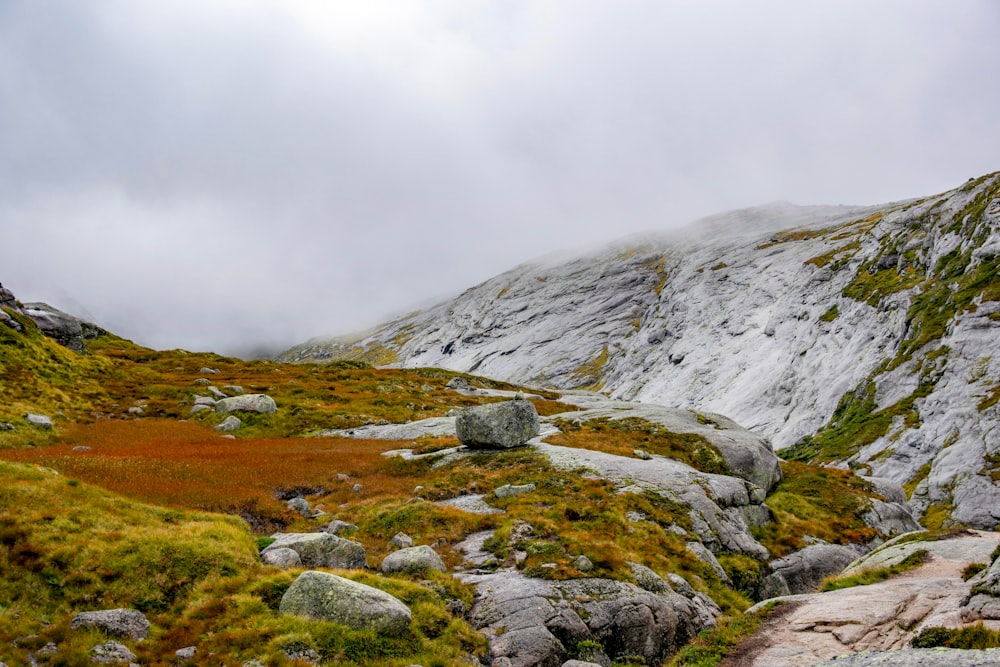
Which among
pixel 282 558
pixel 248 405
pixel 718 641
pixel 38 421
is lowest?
pixel 718 641

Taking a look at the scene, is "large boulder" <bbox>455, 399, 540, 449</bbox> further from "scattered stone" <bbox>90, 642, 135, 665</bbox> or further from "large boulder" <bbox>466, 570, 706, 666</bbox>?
"scattered stone" <bbox>90, 642, 135, 665</bbox>

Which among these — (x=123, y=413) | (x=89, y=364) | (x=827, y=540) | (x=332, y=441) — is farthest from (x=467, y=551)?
(x=89, y=364)

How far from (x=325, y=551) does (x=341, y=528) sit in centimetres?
493

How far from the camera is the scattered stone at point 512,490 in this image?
2939 cm

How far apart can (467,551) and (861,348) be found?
10521cm

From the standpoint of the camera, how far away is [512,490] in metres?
29.8

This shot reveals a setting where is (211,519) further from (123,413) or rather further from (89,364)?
(89,364)

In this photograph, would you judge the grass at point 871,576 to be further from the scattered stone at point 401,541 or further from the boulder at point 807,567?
the scattered stone at point 401,541

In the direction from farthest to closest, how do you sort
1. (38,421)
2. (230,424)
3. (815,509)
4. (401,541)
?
(230,424)
(38,421)
(815,509)
(401,541)

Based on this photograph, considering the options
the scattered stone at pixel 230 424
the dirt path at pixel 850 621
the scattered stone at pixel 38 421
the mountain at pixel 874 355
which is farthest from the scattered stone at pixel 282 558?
the mountain at pixel 874 355

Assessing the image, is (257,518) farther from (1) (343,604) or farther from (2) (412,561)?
(1) (343,604)

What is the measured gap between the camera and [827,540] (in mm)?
34375

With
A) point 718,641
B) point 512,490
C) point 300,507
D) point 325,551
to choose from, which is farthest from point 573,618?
point 300,507

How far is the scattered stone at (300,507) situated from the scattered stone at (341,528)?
11.4ft
